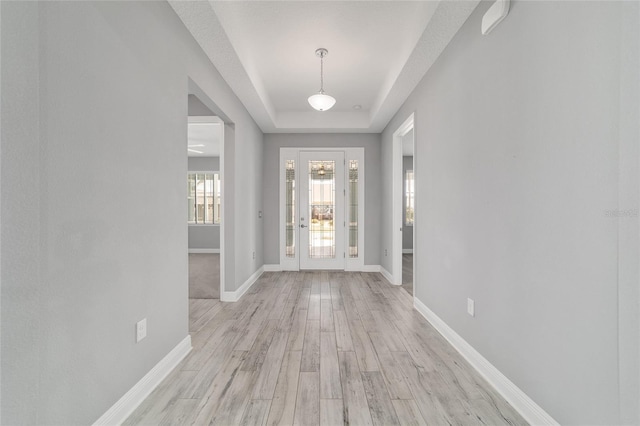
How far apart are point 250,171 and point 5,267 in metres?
3.64

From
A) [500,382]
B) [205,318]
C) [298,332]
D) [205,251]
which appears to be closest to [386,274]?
[298,332]

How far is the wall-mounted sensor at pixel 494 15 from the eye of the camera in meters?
1.75

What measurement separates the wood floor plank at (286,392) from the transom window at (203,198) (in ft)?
21.7

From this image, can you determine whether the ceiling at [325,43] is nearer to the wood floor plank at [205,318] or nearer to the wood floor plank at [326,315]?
the wood floor plank at [205,318]

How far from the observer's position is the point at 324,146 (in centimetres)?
547

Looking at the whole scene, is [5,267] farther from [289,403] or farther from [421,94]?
[421,94]

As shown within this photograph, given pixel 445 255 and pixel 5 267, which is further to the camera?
pixel 445 255

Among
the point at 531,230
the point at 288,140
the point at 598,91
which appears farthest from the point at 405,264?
the point at 598,91

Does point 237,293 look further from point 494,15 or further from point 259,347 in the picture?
point 494,15

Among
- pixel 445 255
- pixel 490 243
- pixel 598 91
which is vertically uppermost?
pixel 598 91

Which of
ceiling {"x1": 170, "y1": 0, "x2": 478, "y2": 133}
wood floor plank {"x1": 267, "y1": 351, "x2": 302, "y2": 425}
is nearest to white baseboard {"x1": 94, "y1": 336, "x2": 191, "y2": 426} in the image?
wood floor plank {"x1": 267, "y1": 351, "x2": 302, "y2": 425}

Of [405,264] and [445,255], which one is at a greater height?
[445,255]

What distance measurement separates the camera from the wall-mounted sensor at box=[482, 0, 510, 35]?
175 cm

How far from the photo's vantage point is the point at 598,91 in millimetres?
1213
